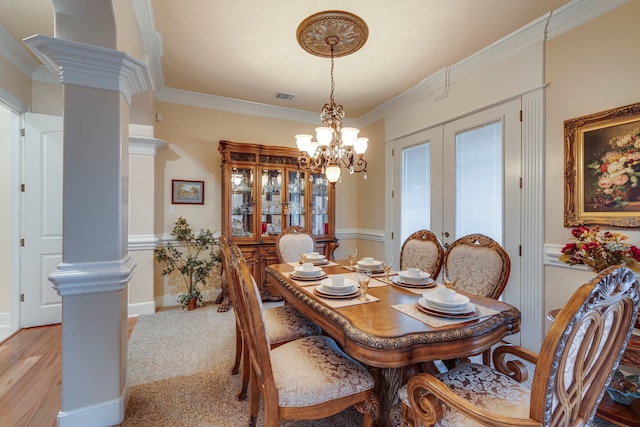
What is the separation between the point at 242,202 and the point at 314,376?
297 cm

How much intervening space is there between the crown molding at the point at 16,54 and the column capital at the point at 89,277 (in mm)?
2536

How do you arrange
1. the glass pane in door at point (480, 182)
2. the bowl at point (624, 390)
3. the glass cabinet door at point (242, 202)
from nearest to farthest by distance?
the bowl at point (624, 390), the glass pane in door at point (480, 182), the glass cabinet door at point (242, 202)

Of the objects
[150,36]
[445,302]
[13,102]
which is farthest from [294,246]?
[13,102]

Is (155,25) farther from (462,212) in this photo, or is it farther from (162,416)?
(462,212)

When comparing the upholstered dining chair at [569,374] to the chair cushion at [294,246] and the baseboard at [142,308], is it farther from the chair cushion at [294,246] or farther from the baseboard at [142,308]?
the baseboard at [142,308]

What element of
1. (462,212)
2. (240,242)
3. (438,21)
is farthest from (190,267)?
(438,21)

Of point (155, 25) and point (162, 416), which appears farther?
point (155, 25)

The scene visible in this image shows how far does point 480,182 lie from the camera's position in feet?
9.86

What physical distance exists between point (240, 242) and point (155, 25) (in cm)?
242

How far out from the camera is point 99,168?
1669 millimetres

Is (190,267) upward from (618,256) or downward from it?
downward

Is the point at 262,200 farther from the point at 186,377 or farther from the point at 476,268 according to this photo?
the point at 476,268

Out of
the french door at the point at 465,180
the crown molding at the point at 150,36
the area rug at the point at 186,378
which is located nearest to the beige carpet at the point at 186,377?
the area rug at the point at 186,378

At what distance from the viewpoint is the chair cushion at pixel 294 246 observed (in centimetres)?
317
